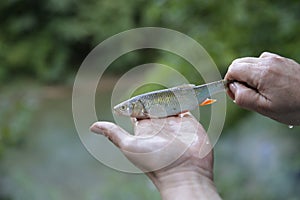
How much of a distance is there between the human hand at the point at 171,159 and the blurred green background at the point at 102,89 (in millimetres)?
1444

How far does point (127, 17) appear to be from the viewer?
5906 mm

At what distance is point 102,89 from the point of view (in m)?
5.43

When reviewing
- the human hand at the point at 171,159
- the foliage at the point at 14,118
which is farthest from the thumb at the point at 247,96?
the foliage at the point at 14,118

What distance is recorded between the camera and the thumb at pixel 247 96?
1368 millimetres

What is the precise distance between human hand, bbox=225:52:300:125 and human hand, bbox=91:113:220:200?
0.16m

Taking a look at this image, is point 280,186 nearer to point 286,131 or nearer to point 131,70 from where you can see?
point 286,131

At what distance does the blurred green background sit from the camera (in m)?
3.06

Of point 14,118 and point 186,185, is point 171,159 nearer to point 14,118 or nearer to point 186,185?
point 186,185

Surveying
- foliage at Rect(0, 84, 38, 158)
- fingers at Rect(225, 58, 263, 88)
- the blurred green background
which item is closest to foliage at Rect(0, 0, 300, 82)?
the blurred green background

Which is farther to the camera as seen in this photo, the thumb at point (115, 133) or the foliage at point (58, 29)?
the foliage at point (58, 29)

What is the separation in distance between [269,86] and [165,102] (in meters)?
0.27

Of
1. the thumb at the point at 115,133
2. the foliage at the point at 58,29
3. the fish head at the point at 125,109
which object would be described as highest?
the thumb at the point at 115,133

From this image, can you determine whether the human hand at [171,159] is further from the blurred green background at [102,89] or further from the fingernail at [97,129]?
the blurred green background at [102,89]

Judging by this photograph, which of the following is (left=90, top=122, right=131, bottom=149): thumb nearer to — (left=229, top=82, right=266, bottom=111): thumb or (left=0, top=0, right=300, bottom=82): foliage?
A: (left=229, top=82, right=266, bottom=111): thumb
